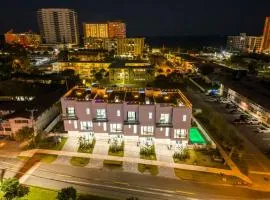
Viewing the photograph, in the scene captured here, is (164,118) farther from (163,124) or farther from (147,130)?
(147,130)

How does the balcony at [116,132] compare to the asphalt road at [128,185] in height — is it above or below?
above

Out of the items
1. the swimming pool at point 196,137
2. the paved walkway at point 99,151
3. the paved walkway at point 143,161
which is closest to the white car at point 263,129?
the swimming pool at point 196,137

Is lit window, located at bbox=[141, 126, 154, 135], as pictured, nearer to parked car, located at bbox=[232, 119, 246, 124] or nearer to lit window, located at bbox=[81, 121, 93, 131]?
lit window, located at bbox=[81, 121, 93, 131]

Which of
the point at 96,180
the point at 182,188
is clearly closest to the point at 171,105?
the point at 182,188

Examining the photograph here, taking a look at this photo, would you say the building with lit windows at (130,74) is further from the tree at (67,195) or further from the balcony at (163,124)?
the tree at (67,195)

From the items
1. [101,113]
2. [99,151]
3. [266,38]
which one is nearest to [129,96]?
[101,113]

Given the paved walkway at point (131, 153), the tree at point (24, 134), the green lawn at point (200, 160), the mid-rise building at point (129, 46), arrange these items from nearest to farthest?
the paved walkway at point (131, 153), the green lawn at point (200, 160), the tree at point (24, 134), the mid-rise building at point (129, 46)

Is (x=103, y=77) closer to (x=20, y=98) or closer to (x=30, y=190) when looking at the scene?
(x=20, y=98)
